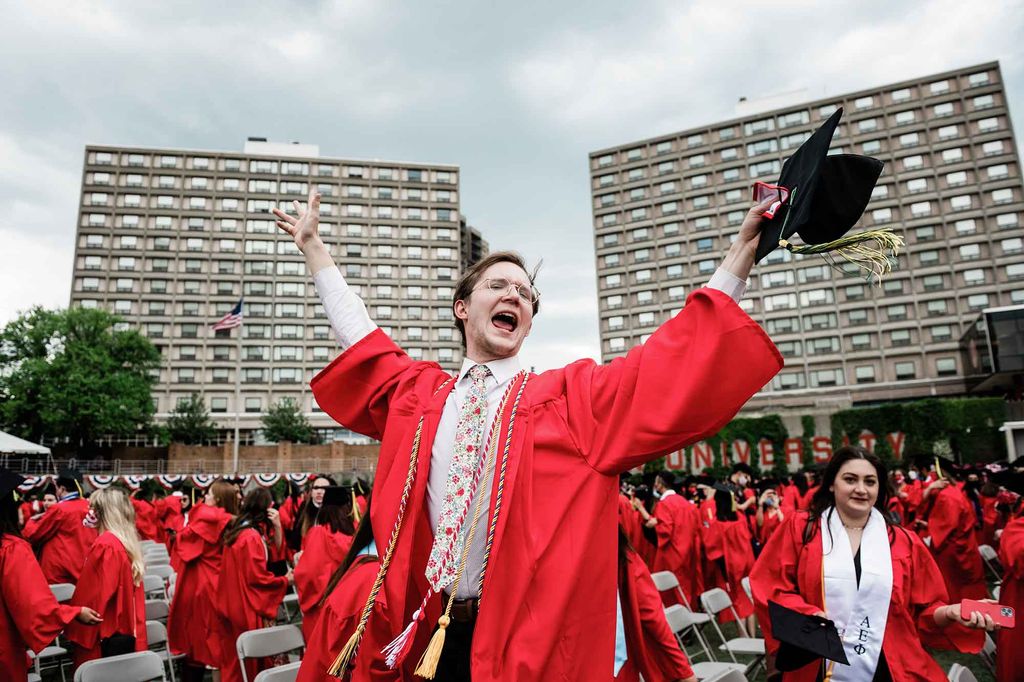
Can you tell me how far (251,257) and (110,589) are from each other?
68425 mm

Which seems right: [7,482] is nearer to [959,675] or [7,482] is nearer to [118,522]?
[118,522]

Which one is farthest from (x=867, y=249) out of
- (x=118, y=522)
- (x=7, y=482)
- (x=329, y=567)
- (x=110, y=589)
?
(x=118, y=522)

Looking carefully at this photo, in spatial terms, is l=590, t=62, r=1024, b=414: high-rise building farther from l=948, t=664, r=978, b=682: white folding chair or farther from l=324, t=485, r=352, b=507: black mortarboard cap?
l=948, t=664, r=978, b=682: white folding chair

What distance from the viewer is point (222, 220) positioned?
228 feet

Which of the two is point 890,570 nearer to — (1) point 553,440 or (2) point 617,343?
(1) point 553,440

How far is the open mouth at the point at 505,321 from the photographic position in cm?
210

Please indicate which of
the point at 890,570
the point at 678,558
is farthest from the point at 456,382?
the point at 678,558

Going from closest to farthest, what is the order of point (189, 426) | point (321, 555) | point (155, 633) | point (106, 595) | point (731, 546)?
point (106, 595)
point (321, 555)
point (155, 633)
point (731, 546)
point (189, 426)

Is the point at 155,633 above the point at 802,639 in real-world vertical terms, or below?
below

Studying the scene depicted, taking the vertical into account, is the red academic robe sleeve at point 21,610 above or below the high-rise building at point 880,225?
below

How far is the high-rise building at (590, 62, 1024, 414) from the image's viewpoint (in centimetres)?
5909

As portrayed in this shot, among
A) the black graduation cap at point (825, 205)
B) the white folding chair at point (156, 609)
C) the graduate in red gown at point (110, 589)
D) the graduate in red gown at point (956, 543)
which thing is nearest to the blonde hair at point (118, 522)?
the graduate in red gown at point (110, 589)

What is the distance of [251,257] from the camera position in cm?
6862

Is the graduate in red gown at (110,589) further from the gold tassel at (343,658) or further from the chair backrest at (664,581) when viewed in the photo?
the chair backrest at (664,581)
